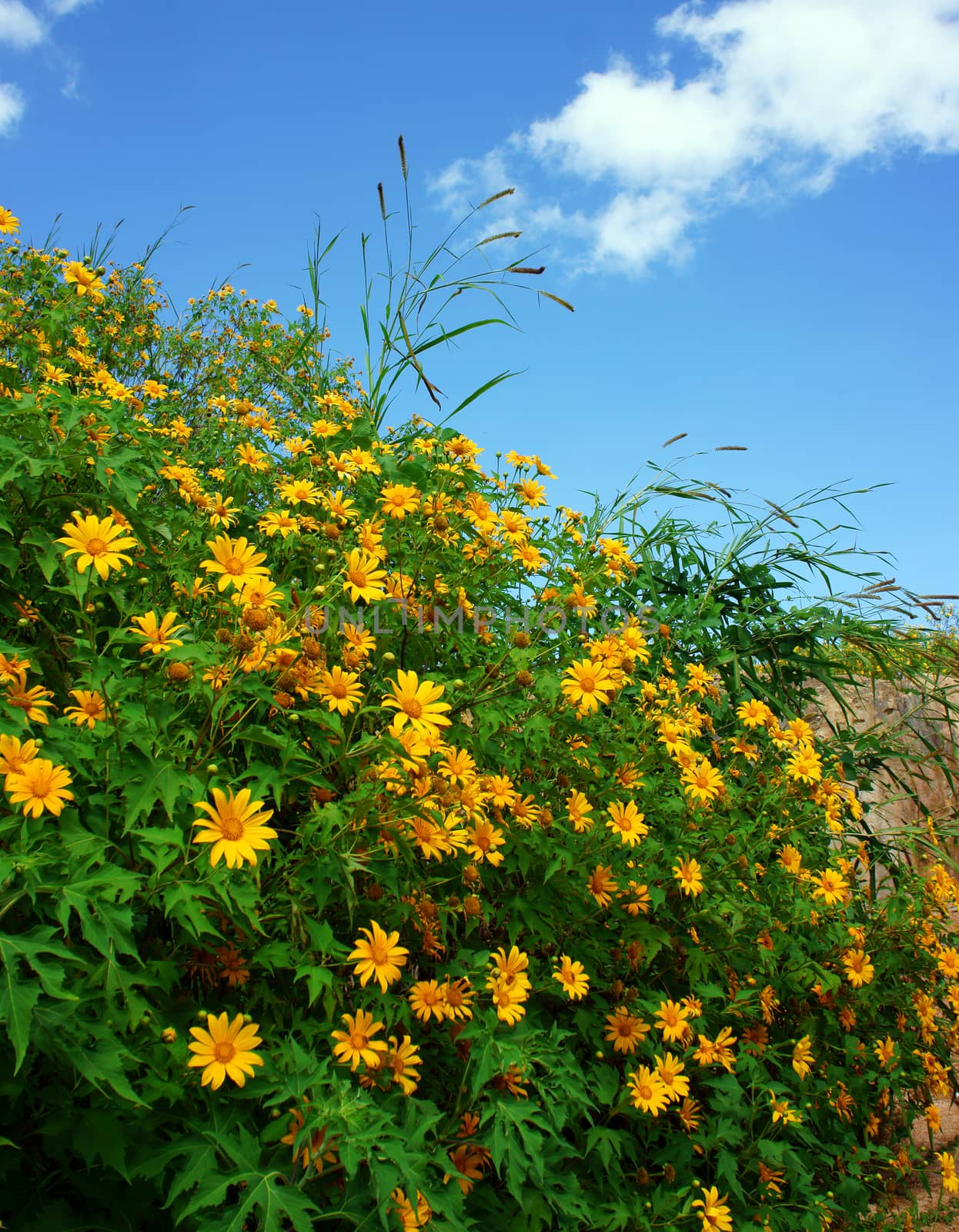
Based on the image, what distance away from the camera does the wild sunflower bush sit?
4.92 feet

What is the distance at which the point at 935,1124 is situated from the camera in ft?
12.3

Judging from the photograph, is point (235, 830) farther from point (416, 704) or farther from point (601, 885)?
point (601, 885)

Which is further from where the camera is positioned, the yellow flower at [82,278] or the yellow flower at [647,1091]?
the yellow flower at [82,278]

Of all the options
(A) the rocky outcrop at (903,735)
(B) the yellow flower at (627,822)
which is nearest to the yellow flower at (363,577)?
(B) the yellow flower at (627,822)

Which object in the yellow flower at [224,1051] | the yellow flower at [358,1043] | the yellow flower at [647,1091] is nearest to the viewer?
the yellow flower at [224,1051]

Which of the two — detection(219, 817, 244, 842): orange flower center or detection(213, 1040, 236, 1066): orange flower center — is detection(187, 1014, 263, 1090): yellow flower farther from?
detection(219, 817, 244, 842): orange flower center

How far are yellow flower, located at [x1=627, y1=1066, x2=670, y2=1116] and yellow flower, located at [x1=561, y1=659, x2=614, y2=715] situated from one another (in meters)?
0.95

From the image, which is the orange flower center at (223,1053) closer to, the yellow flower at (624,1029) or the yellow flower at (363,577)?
the yellow flower at (363,577)

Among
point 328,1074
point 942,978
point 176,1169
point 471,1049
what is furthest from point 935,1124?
point 176,1169

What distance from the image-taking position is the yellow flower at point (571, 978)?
7.14ft

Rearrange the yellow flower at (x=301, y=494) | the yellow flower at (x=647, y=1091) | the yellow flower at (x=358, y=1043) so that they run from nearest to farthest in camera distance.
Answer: the yellow flower at (x=358, y=1043) → the yellow flower at (x=647, y=1091) → the yellow flower at (x=301, y=494)

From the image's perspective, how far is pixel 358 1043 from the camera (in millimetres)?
1684

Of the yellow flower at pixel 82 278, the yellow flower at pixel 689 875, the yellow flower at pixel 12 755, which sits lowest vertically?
the yellow flower at pixel 12 755

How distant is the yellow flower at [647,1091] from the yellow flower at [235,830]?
4.36 feet
